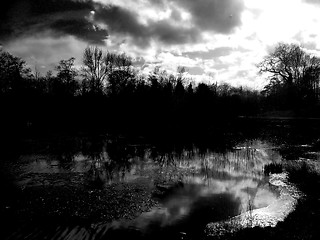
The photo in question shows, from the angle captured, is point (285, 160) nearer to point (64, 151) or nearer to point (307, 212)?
point (307, 212)

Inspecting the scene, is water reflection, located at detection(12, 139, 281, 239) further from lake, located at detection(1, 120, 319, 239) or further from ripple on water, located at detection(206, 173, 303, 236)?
ripple on water, located at detection(206, 173, 303, 236)

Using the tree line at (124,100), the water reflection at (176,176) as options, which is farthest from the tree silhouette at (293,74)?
the water reflection at (176,176)

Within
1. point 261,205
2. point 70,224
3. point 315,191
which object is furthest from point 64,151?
point 315,191

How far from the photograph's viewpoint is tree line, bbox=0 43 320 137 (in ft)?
157

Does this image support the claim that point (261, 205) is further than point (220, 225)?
Yes

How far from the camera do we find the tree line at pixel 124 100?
4791cm

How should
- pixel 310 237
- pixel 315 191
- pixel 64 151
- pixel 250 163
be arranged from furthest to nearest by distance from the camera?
1. pixel 64 151
2. pixel 250 163
3. pixel 315 191
4. pixel 310 237

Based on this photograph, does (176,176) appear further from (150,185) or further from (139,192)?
(139,192)

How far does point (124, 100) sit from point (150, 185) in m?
44.3

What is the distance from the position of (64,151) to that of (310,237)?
861 inches

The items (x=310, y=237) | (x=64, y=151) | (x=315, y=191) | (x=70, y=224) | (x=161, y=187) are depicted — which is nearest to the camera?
(x=310, y=237)

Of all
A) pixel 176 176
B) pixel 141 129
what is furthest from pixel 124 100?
pixel 176 176

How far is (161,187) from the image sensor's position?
45.9 ft

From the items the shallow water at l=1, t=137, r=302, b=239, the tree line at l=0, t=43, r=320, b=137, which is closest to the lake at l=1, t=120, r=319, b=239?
the shallow water at l=1, t=137, r=302, b=239
